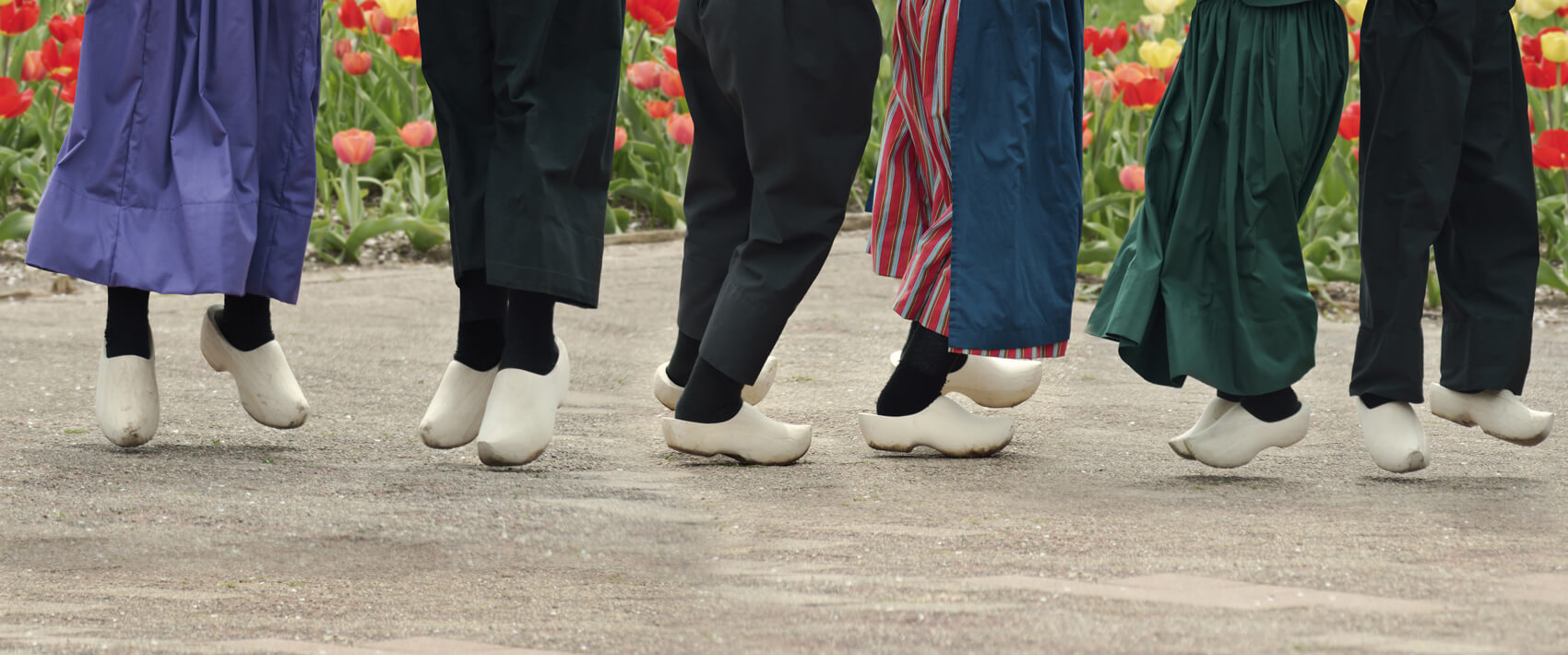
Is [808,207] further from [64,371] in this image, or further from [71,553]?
[64,371]

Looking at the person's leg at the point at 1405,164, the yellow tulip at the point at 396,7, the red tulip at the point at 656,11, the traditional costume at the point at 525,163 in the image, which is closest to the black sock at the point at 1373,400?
the person's leg at the point at 1405,164

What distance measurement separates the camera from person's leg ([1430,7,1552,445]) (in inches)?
106

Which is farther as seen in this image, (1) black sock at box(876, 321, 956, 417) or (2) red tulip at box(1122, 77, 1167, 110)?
(2) red tulip at box(1122, 77, 1167, 110)

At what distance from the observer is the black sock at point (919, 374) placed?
2834 mm

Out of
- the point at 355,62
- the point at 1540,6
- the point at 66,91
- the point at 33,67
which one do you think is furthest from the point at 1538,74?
the point at 66,91

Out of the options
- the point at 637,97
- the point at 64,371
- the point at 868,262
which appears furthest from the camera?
the point at 637,97

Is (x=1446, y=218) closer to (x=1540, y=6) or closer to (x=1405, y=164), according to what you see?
(x=1405, y=164)

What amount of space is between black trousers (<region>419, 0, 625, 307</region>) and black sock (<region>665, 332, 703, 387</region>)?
298 mm

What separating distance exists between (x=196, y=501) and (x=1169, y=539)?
1329mm

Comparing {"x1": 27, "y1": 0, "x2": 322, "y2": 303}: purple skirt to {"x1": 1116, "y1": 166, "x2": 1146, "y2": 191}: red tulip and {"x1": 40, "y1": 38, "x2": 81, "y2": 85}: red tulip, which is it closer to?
{"x1": 40, "y1": 38, "x2": 81, "y2": 85}: red tulip

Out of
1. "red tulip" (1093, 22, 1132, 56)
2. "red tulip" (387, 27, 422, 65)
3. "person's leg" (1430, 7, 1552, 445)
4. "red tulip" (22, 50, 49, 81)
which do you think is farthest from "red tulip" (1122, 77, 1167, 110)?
"red tulip" (22, 50, 49, 81)

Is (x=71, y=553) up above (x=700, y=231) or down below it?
below

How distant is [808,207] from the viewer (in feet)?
8.61

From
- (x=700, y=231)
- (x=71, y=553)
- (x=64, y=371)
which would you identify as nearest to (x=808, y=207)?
(x=700, y=231)
